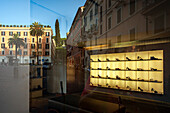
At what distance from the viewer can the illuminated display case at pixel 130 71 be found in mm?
1199

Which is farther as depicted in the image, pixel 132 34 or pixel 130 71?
pixel 130 71

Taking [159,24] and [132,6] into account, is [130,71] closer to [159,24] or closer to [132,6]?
[159,24]

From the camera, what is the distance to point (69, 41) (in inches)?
50.9

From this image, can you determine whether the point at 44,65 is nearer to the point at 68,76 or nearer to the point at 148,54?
the point at 68,76

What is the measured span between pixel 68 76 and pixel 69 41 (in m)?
0.39

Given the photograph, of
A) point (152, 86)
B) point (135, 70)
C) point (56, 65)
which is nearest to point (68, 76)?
point (56, 65)

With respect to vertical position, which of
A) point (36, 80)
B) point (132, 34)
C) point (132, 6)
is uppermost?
point (132, 6)

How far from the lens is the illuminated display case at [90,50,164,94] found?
120 centimetres

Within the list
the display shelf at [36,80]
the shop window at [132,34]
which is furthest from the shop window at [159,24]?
the display shelf at [36,80]

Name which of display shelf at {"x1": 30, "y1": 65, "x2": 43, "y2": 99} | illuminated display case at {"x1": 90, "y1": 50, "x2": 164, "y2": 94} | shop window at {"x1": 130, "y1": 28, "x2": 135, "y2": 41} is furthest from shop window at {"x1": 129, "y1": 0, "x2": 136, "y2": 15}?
display shelf at {"x1": 30, "y1": 65, "x2": 43, "y2": 99}

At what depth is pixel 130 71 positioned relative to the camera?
1.32m

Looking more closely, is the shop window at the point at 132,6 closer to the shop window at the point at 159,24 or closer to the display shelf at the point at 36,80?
the shop window at the point at 159,24

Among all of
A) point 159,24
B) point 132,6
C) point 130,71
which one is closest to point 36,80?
point 130,71

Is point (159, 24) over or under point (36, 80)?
over
